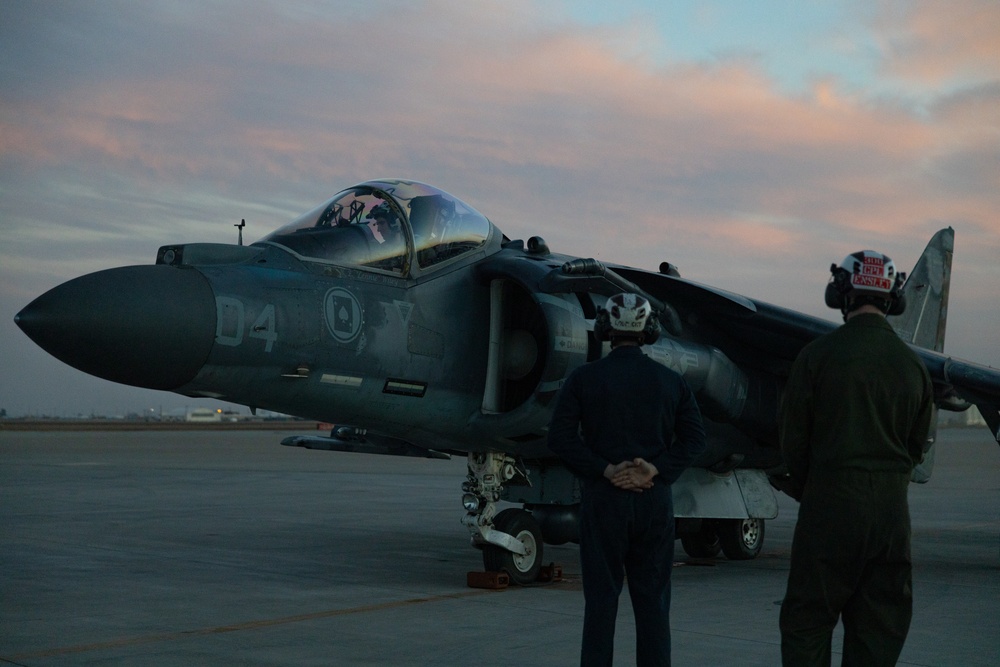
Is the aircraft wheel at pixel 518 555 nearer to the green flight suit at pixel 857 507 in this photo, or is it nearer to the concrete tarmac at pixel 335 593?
the concrete tarmac at pixel 335 593

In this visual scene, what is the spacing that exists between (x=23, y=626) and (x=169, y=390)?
166cm

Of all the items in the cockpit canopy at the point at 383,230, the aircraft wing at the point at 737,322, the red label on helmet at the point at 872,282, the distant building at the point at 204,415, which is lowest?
the distant building at the point at 204,415

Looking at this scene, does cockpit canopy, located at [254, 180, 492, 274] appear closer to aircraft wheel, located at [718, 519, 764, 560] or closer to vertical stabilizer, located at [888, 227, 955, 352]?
aircraft wheel, located at [718, 519, 764, 560]

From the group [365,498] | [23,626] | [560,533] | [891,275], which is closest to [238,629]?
[23,626]

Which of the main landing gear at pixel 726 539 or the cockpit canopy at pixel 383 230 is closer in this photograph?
the cockpit canopy at pixel 383 230

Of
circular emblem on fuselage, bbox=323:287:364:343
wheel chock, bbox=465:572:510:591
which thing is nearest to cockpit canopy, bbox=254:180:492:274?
circular emblem on fuselage, bbox=323:287:364:343

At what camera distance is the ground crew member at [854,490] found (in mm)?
3631

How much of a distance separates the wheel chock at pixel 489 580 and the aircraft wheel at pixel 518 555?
0.13 meters

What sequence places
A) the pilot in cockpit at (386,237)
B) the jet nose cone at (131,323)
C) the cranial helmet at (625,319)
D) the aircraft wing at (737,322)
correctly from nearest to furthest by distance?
the cranial helmet at (625,319)
the jet nose cone at (131,323)
the pilot in cockpit at (386,237)
the aircraft wing at (737,322)

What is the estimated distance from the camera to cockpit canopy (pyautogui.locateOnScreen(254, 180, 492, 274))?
25.3 ft

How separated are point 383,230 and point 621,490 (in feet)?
13.9

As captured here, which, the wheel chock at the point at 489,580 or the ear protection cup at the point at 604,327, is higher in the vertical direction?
the ear protection cup at the point at 604,327

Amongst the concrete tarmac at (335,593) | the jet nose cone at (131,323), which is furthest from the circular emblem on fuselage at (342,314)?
the concrete tarmac at (335,593)

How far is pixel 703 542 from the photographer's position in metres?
11.4
